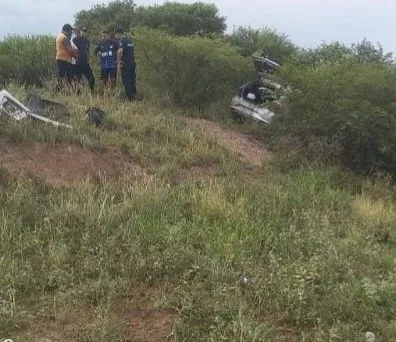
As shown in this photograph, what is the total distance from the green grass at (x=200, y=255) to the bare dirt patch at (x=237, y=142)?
2.20 m

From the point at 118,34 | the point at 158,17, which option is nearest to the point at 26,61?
the point at 118,34

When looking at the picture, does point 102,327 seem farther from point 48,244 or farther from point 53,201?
point 53,201

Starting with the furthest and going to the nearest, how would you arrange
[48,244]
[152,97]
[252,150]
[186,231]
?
[152,97] → [252,150] → [186,231] → [48,244]

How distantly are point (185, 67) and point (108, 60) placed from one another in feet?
5.77

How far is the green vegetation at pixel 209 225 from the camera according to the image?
17.5 feet

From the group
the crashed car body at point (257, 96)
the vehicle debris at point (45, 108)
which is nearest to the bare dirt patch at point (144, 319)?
the vehicle debris at point (45, 108)

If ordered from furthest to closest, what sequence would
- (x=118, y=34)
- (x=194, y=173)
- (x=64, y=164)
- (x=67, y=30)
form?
(x=118, y=34) → (x=67, y=30) → (x=194, y=173) → (x=64, y=164)

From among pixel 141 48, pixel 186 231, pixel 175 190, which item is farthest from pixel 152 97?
pixel 186 231

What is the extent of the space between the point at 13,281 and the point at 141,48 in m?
9.94

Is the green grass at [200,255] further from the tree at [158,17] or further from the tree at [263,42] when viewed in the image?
the tree at [158,17]

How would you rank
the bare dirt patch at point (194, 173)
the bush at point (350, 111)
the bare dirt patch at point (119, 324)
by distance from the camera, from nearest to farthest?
the bare dirt patch at point (119, 324), the bare dirt patch at point (194, 173), the bush at point (350, 111)

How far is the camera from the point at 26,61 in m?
17.1

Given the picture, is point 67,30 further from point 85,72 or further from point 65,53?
point 85,72

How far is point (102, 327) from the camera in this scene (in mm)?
4953
